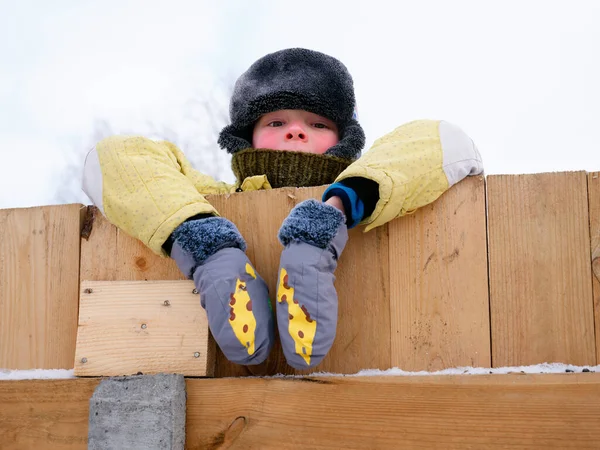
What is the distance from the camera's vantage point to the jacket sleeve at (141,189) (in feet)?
4.91

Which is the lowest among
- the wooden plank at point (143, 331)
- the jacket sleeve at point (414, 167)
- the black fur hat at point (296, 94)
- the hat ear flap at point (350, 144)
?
the wooden plank at point (143, 331)

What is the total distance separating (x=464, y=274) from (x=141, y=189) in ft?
2.62

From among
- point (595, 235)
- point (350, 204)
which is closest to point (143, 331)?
point (350, 204)

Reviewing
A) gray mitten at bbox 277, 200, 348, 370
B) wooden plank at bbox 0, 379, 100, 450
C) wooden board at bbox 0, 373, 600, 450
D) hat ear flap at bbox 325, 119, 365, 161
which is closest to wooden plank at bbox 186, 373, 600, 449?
wooden board at bbox 0, 373, 600, 450

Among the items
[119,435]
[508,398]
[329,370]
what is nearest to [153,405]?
[119,435]

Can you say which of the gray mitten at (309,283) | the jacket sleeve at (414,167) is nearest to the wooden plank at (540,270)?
the jacket sleeve at (414,167)

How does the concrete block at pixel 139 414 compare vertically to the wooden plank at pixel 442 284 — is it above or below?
below

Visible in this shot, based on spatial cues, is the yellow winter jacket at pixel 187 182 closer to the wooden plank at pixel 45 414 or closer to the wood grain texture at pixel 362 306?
the wood grain texture at pixel 362 306

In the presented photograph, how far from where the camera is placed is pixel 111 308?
158cm

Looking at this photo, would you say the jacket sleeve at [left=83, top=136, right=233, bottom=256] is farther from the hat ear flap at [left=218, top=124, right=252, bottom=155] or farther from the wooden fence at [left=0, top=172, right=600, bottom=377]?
the hat ear flap at [left=218, top=124, right=252, bottom=155]

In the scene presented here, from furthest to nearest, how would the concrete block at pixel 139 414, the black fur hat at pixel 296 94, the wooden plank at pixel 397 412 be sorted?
the black fur hat at pixel 296 94 → the concrete block at pixel 139 414 → the wooden plank at pixel 397 412

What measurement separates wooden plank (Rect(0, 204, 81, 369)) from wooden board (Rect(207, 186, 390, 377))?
461 mm

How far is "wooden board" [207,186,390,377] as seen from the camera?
1.50 meters

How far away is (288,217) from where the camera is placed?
1438 mm
